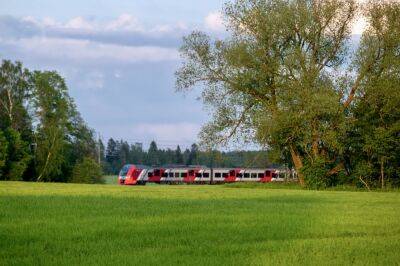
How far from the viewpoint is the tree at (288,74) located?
165 ft

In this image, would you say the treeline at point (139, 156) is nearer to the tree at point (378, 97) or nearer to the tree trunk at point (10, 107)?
the tree trunk at point (10, 107)

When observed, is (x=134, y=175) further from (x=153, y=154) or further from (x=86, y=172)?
(x=153, y=154)

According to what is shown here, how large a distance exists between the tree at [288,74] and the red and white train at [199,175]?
32.9m

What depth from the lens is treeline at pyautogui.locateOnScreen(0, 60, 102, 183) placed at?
79.2 meters

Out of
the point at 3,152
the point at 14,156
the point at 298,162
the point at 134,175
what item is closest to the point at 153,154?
the point at 134,175

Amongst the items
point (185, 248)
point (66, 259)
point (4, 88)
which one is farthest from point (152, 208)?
point (4, 88)

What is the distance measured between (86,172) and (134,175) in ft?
18.2

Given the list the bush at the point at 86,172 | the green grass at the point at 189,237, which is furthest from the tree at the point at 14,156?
the green grass at the point at 189,237

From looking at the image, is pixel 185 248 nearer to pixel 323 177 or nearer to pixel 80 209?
pixel 80 209

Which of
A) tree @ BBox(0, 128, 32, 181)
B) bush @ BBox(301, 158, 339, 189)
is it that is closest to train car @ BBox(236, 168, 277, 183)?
tree @ BBox(0, 128, 32, 181)

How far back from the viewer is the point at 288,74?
5172 centimetres

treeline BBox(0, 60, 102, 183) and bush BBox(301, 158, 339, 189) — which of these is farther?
treeline BBox(0, 60, 102, 183)

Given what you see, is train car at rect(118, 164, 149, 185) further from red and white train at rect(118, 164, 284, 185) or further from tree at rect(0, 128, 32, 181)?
tree at rect(0, 128, 32, 181)

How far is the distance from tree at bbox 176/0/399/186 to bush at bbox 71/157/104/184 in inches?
1274
